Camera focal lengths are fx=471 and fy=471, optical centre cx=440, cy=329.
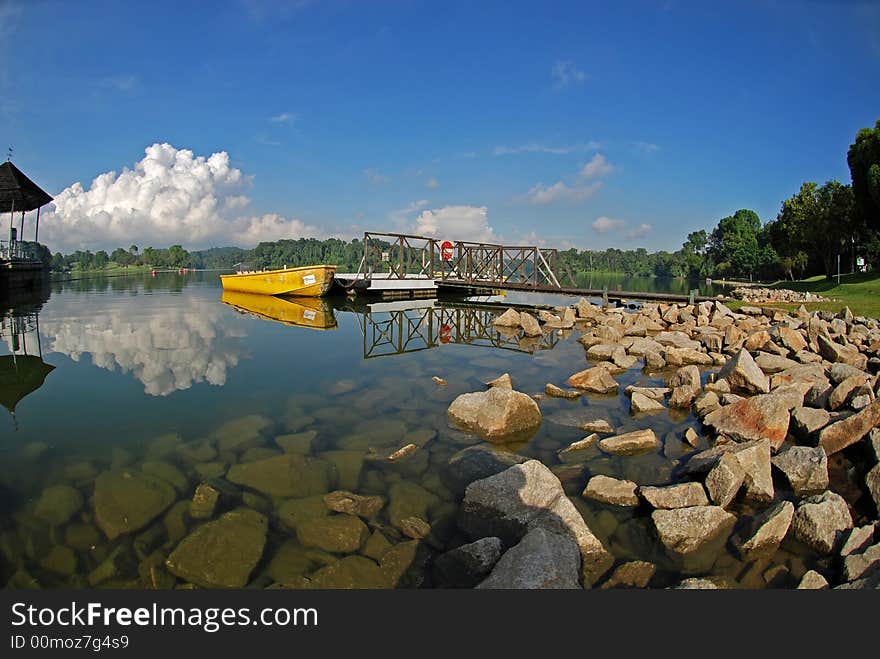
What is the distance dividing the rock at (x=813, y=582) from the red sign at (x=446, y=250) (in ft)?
126

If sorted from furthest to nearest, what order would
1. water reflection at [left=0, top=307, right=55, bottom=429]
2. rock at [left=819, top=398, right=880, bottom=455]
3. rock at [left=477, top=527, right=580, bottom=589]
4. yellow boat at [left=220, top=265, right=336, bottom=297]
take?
yellow boat at [left=220, top=265, right=336, bottom=297], water reflection at [left=0, top=307, right=55, bottom=429], rock at [left=819, top=398, right=880, bottom=455], rock at [left=477, top=527, right=580, bottom=589]

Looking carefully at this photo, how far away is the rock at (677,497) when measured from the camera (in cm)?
498

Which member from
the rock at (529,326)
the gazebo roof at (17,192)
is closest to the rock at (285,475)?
the rock at (529,326)

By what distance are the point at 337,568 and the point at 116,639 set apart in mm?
1685

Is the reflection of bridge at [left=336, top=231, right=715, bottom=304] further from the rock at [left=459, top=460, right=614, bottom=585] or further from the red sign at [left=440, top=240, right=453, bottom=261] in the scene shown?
the rock at [left=459, top=460, right=614, bottom=585]

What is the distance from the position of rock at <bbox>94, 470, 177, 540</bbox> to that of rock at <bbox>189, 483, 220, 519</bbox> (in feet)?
0.89

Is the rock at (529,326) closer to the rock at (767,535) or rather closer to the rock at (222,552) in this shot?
the rock at (767,535)

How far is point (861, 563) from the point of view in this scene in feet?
12.1

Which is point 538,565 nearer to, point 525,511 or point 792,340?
point 525,511

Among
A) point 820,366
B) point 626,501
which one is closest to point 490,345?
point 820,366

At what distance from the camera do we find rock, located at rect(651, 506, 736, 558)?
14.8 feet

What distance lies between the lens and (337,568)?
4.19m

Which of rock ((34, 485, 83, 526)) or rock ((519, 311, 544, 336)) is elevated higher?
rock ((519, 311, 544, 336))

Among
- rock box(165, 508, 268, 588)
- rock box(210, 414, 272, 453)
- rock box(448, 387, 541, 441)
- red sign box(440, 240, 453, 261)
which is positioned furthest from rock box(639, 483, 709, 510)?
red sign box(440, 240, 453, 261)
